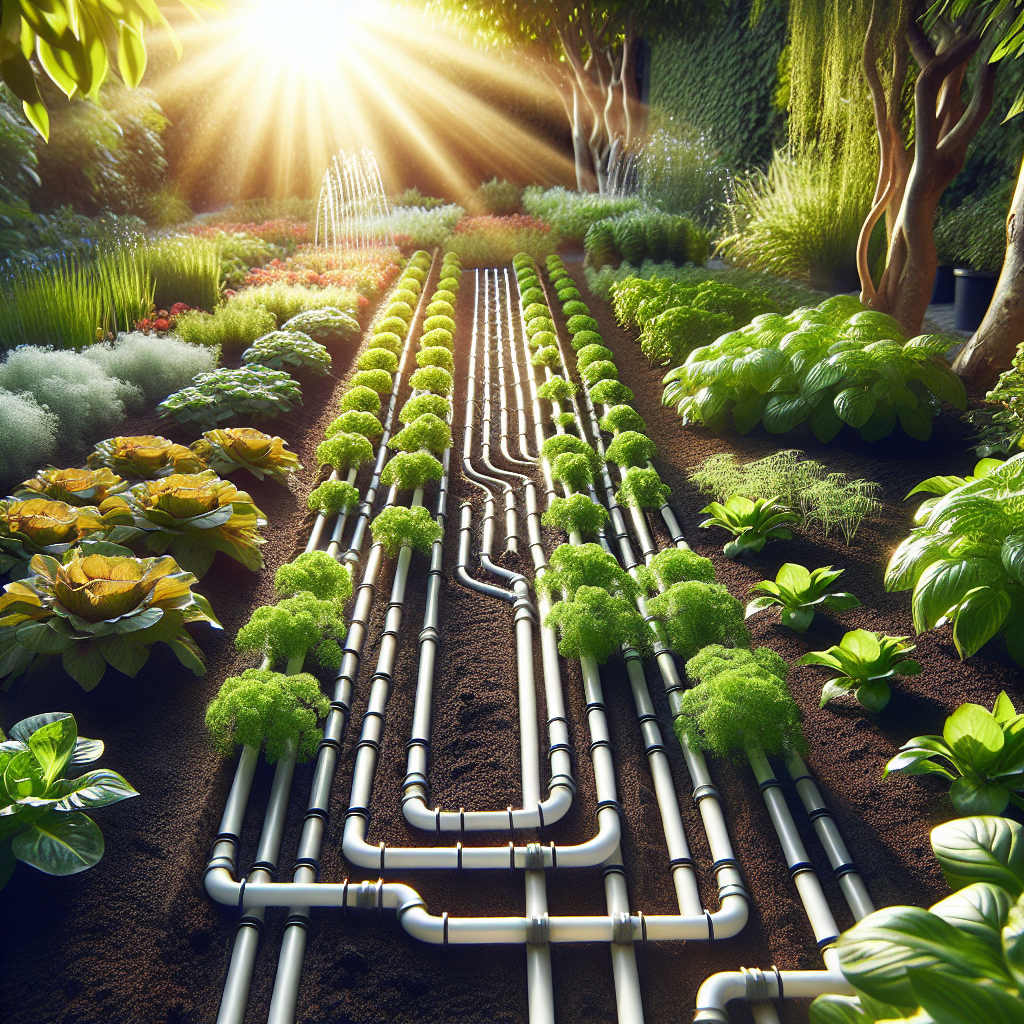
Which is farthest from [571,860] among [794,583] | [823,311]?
[823,311]

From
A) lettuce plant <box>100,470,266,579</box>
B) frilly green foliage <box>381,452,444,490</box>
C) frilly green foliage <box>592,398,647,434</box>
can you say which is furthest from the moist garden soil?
frilly green foliage <box>592,398,647,434</box>

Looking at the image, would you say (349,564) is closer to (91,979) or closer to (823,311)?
(91,979)

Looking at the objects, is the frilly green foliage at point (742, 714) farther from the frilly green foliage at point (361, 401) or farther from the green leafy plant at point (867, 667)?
the frilly green foliage at point (361, 401)

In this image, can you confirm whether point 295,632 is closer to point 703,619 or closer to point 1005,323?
point 703,619

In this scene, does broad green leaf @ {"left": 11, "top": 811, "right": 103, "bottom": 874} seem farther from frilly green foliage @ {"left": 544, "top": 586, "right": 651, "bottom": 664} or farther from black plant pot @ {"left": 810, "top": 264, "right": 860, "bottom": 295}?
black plant pot @ {"left": 810, "top": 264, "right": 860, "bottom": 295}

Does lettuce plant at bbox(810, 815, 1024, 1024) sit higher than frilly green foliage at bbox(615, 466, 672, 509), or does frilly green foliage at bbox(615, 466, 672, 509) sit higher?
lettuce plant at bbox(810, 815, 1024, 1024)

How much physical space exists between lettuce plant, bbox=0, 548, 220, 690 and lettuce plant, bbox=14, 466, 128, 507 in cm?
89

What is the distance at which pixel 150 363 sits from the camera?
6.31 m

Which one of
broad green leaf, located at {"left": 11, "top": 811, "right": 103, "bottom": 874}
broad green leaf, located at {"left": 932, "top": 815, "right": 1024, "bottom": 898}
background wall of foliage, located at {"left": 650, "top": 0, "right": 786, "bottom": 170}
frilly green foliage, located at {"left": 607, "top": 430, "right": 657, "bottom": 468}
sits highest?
background wall of foliage, located at {"left": 650, "top": 0, "right": 786, "bottom": 170}

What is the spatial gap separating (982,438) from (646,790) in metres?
3.41

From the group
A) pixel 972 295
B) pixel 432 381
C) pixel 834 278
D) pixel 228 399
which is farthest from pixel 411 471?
pixel 972 295

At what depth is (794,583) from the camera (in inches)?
136

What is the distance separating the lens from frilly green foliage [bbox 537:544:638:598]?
11.9 feet

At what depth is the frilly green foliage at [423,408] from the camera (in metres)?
6.12
